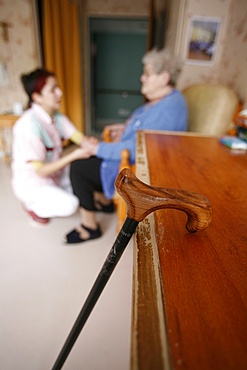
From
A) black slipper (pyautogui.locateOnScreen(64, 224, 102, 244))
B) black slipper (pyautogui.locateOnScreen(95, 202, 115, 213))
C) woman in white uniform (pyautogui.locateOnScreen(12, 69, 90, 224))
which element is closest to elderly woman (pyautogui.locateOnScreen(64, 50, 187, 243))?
black slipper (pyautogui.locateOnScreen(64, 224, 102, 244))

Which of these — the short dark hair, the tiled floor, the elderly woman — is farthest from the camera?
the short dark hair

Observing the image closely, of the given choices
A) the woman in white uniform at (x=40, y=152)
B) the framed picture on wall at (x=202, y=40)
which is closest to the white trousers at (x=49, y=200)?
the woman in white uniform at (x=40, y=152)

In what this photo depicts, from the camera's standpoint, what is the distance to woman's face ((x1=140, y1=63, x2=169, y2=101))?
1.30 meters

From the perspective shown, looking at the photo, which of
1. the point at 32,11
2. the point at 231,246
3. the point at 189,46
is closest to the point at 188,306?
the point at 231,246

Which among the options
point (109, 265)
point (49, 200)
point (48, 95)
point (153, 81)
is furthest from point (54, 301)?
point (153, 81)

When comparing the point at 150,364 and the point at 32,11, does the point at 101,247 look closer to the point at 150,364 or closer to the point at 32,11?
the point at 150,364

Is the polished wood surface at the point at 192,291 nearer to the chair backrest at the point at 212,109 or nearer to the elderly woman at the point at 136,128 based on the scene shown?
the elderly woman at the point at 136,128

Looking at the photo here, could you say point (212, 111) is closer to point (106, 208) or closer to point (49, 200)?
point (106, 208)

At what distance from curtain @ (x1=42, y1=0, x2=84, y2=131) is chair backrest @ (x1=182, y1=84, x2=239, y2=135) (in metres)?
2.51

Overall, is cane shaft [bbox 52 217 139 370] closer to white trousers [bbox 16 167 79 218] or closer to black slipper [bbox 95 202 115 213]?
white trousers [bbox 16 167 79 218]

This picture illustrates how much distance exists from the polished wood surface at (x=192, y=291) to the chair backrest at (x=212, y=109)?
37.2 inches

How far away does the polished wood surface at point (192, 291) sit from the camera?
9.3 inches

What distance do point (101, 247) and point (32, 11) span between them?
2904 mm

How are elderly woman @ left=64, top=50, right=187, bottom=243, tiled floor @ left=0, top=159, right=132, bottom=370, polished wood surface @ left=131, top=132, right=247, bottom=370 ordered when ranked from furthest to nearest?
elderly woman @ left=64, top=50, right=187, bottom=243 < tiled floor @ left=0, top=159, right=132, bottom=370 < polished wood surface @ left=131, top=132, right=247, bottom=370
